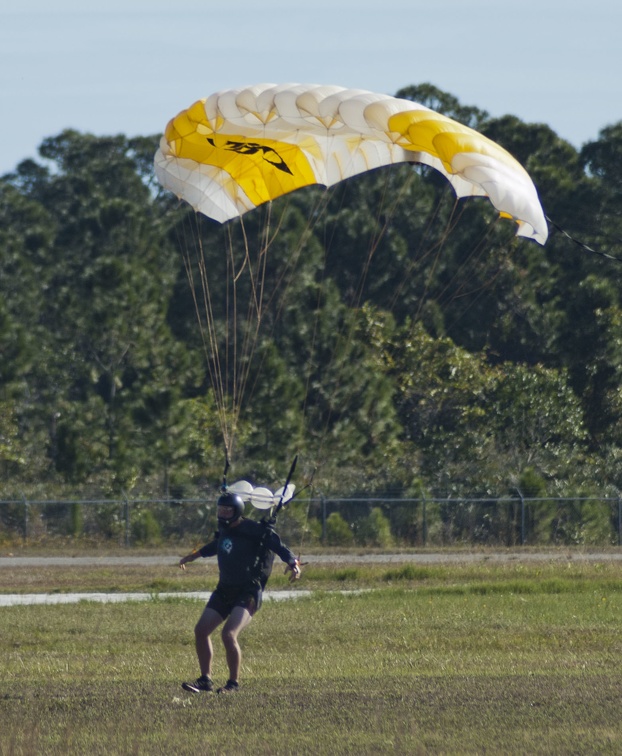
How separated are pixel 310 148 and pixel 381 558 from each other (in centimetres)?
1542

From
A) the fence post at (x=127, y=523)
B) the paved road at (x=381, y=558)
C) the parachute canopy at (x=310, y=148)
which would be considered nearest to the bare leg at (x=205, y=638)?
the parachute canopy at (x=310, y=148)

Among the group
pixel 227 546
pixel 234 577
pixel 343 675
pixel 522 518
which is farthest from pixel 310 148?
pixel 522 518

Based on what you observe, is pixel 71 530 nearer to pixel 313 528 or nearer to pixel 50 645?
pixel 313 528

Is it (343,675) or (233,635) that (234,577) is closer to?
(233,635)

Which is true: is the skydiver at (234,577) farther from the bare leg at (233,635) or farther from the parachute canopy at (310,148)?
the parachute canopy at (310,148)

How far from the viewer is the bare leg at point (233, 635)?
9242mm

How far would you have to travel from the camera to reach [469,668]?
1071 cm

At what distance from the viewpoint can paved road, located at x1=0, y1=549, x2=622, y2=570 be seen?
26500 millimetres

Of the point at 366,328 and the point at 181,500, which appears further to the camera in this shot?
the point at 366,328

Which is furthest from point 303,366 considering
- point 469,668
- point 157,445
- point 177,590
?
point 469,668

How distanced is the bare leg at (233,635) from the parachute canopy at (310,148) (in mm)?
4230

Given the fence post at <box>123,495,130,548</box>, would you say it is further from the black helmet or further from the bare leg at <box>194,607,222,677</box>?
the bare leg at <box>194,607,222,677</box>

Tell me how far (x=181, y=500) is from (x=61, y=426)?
251 inches

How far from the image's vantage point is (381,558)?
2802 centimetres
